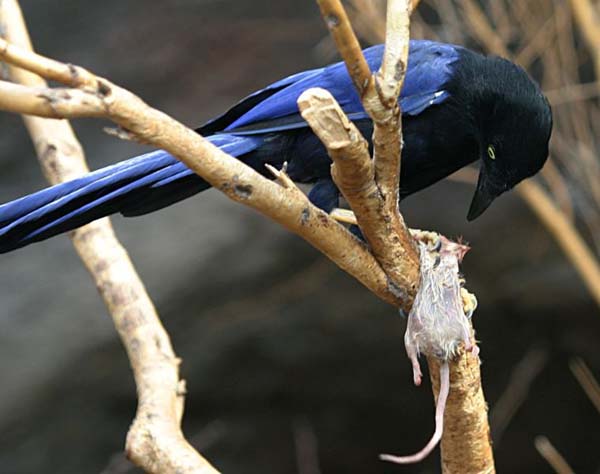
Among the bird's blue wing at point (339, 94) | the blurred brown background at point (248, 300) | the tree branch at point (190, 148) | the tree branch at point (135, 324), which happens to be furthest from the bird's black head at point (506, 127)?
the blurred brown background at point (248, 300)

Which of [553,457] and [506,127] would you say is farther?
[553,457]

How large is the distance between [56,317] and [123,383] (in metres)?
0.45

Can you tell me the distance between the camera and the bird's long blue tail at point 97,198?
204 centimetres

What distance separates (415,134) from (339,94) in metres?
0.26

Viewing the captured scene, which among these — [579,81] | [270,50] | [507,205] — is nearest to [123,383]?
[270,50]

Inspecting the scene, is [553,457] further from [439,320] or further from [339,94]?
[439,320]

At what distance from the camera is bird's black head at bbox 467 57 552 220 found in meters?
2.36

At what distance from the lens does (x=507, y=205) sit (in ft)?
15.6

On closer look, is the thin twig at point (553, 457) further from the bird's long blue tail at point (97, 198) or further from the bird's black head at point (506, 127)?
the bird's long blue tail at point (97, 198)

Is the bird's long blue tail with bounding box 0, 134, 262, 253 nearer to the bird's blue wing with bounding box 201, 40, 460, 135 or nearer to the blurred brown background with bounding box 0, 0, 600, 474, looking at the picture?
the bird's blue wing with bounding box 201, 40, 460, 135

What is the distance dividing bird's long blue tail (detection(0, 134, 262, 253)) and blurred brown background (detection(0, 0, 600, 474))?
2193mm

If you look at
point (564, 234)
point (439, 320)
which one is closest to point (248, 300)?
point (564, 234)

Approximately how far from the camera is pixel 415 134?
266cm

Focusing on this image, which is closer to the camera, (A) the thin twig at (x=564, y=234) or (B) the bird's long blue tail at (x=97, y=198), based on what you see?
(B) the bird's long blue tail at (x=97, y=198)
